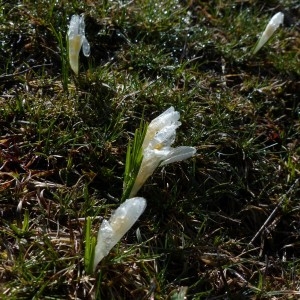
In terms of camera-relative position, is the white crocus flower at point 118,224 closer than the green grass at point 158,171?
Yes

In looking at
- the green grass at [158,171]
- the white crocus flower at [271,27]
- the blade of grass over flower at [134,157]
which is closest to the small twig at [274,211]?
the green grass at [158,171]

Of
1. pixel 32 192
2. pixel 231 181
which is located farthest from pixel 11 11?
pixel 231 181

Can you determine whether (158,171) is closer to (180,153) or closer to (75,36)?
(180,153)

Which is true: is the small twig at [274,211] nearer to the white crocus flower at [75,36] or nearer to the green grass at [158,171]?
the green grass at [158,171]

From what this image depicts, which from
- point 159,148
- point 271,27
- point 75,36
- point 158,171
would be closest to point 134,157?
point 159,148

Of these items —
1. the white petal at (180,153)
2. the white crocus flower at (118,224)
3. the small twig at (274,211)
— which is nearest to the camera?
the white crocus flower at (118,224)

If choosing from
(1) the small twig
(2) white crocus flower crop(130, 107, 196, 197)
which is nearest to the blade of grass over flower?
(2) white crocus flower crop(130, 107, 196, 197)

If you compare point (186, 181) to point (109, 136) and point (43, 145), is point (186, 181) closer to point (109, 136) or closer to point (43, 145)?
point (109, 136)
